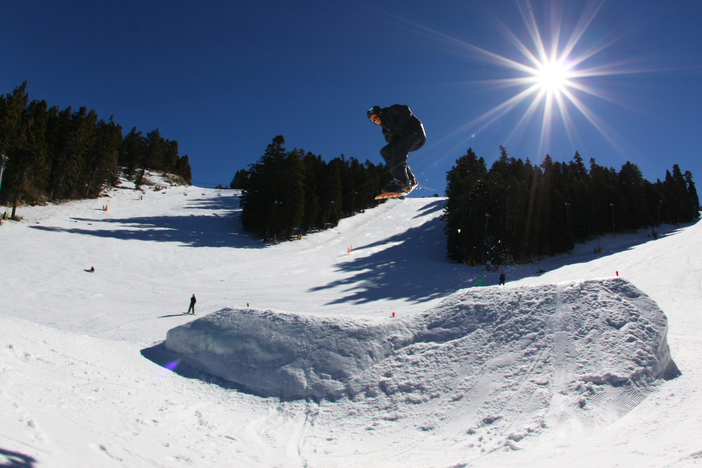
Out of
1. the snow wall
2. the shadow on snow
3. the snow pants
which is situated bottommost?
the snow wall

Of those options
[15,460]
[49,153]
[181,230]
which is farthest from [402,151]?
[49,153]

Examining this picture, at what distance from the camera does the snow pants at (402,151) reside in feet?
27.7

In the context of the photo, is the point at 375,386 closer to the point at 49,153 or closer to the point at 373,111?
the point at 373,111

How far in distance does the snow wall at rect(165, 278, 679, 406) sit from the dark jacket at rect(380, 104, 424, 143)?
199 inches

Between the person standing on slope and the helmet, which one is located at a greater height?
the helmet

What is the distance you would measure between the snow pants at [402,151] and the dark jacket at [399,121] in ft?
0.37

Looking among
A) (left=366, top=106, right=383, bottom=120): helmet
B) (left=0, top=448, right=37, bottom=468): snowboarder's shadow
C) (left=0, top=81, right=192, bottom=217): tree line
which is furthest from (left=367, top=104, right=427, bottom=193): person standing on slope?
(left=0, top=81, right=192, bottom=217): tree line

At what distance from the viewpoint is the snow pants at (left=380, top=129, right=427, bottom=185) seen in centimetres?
844

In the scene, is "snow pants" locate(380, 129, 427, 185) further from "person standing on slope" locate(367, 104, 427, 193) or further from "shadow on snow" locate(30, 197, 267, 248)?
"shadow on snow" locate(30, 197, 267, 248)

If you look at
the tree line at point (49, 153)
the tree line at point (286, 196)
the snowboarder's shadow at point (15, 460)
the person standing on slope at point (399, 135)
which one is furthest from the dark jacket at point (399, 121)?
the tree line at point (49, 153)

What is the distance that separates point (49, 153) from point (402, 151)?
54.4 m

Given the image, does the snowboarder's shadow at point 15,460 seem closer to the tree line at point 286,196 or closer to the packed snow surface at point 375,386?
the packed snow surface at point 375,386

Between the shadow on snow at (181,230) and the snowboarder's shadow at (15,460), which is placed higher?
the shadow on snow at (181,230)

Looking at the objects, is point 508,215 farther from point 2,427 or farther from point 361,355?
point 2,427
